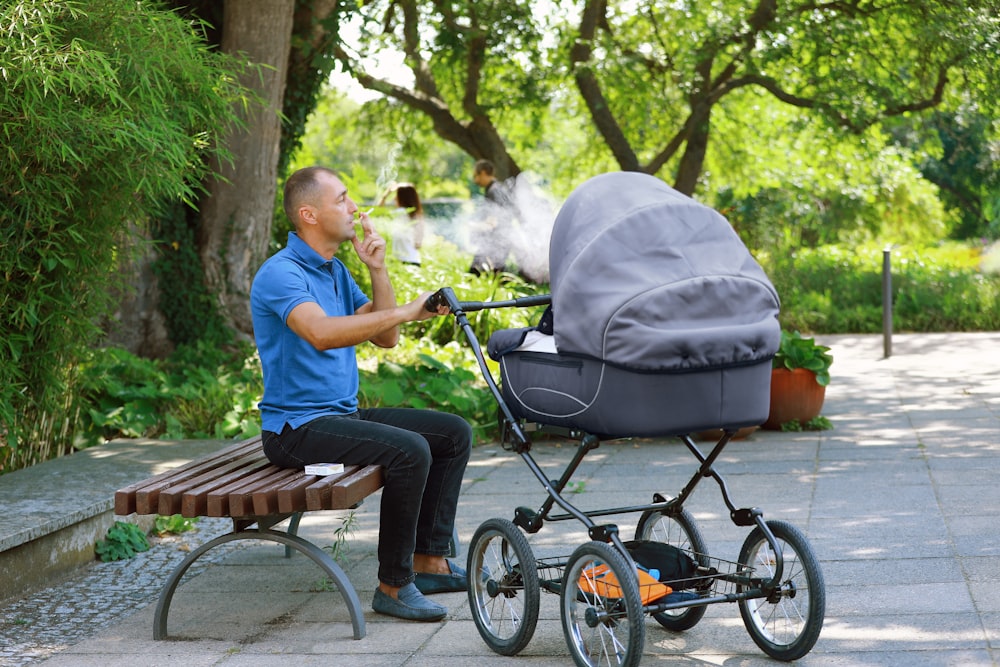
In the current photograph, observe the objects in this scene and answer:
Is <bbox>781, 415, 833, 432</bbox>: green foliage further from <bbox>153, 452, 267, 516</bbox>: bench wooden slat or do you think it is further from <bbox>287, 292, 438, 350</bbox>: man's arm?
<bbox>287, 292, 438, 350</bbox>: man's arm

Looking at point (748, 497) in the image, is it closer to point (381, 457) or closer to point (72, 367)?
point (381, 457)

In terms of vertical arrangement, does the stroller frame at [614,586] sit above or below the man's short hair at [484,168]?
below

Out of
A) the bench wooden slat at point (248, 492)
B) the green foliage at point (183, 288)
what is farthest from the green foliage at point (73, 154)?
the green foliage at point (183, 288)

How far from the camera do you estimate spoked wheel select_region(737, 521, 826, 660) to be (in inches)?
144

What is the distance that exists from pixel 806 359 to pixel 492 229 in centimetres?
607

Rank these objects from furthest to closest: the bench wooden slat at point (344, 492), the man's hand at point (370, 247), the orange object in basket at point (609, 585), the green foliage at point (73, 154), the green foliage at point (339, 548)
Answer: the green foliage at point (73, 154) < the green foliage at point (339, 548) < the man's hand at point (370, 247) < the bench wooden slat at point (344, 492) < the orange object in basket at point (609, 585)

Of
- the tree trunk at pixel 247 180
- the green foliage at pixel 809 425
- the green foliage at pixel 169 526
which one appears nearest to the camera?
the green foliage at pixel 169 526

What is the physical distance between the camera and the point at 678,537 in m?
4.54

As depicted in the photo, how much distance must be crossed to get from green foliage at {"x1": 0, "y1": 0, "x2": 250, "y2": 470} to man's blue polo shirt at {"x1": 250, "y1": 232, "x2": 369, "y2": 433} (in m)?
1.17

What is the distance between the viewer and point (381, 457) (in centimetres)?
437

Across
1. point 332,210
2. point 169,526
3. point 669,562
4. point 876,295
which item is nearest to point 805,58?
point 876,295

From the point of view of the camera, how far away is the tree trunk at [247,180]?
9258 millimetres

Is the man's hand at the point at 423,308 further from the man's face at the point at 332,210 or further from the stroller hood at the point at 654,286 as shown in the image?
the man's face at the point at 332,210

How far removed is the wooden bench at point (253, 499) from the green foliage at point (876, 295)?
1225 cm
